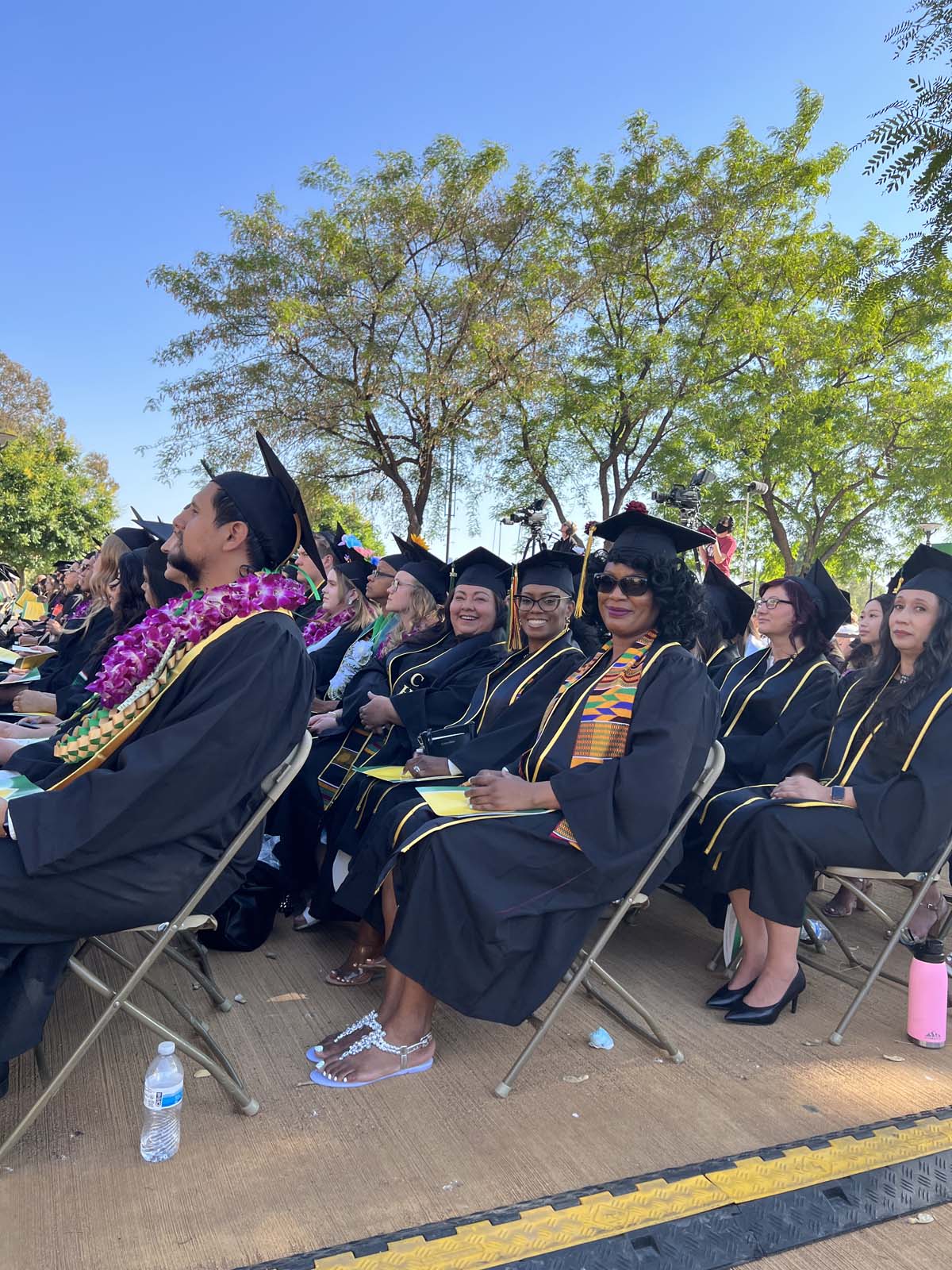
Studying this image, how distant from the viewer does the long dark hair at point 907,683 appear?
11.8 feet

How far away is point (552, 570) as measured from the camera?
437 centimetres

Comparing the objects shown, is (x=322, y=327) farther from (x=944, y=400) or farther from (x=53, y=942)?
(x=53, y=942)

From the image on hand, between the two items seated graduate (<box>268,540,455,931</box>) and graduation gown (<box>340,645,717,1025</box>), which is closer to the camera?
graduation gown (<box>340,645,717,1025</box>)

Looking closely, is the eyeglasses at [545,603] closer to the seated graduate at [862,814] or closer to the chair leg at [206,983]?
the seated graduate at [862,814]

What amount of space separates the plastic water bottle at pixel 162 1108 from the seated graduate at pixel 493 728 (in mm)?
1166


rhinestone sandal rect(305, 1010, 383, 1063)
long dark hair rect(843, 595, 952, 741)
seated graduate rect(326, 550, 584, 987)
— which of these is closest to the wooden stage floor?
rhinestone sandal rect(305, 1010, 383, 1063)

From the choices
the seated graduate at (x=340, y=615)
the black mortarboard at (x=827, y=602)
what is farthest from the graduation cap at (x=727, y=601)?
the seated graduate at (x=340, y=615)

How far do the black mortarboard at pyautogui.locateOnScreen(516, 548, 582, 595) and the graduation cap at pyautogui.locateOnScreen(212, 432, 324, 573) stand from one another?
1493 mm

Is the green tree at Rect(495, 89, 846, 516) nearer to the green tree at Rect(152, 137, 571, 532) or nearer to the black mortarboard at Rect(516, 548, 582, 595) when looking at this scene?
the green tree at Rect(152, 137, 571, 532)

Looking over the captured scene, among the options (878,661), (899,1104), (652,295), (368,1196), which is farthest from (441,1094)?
(652,295)

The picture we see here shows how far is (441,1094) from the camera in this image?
2840 mm

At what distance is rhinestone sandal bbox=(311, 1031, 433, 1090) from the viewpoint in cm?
287

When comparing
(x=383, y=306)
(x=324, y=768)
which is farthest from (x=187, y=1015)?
(x=383, y=306)

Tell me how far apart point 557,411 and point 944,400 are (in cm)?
756
